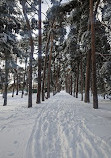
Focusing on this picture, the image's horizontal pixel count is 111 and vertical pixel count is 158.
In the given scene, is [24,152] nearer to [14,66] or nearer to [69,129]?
[69,129]

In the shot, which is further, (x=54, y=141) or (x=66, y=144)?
(x=54, y=141)

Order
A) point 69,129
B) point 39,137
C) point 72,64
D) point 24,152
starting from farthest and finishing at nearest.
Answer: point 72,64 < point 69,129 < point 39,137 < point 24,152

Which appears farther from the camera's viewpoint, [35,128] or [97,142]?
[35,128]

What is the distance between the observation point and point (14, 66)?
14430 mm

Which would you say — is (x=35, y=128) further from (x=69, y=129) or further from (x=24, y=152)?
(x=24, y=152)

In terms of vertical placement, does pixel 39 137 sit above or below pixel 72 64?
below

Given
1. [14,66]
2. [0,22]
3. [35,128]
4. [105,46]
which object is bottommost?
[35,128]

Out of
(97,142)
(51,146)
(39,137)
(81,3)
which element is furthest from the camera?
(81,3)

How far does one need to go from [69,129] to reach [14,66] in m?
10.5

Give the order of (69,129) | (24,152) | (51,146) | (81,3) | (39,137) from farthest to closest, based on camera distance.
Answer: (81,3) → (69,129) → (39,137) → (51,146) → (24,152)

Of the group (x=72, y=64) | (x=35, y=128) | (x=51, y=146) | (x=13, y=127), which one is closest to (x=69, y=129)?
(x=35, y=128)

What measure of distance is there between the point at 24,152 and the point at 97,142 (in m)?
1.95

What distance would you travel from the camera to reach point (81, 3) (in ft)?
41.6

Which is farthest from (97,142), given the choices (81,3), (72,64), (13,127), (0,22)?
(72,64)
